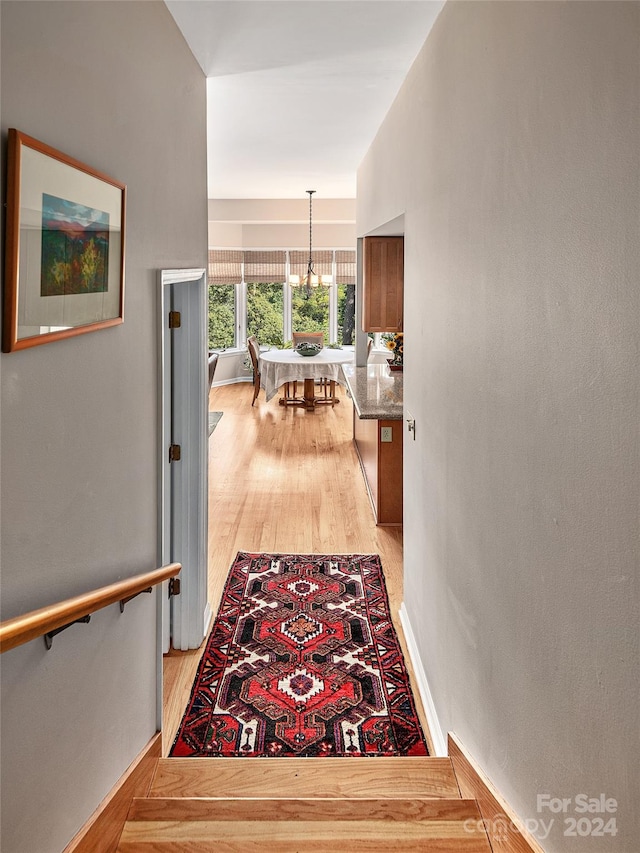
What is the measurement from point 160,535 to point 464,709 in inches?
46.6

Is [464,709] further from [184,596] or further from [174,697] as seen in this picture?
[184,596]

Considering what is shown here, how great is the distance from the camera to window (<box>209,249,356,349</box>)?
1111cm

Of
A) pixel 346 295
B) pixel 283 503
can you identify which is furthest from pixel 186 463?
pixel 346 295

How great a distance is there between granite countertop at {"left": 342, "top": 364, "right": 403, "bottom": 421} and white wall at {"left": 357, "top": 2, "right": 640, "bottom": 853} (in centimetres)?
221

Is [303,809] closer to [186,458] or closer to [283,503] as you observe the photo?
[186,458]

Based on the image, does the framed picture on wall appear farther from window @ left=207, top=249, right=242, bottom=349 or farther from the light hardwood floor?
window @ left=207, top=249, right=242, bottom=349

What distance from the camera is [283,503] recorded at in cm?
571

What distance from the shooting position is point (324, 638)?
3551 mm

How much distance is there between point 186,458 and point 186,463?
0.08 ft

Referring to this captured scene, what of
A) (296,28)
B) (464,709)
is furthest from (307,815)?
(296,28)

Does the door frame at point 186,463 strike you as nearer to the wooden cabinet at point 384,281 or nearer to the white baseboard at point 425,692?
the white baseboard at point 425,692

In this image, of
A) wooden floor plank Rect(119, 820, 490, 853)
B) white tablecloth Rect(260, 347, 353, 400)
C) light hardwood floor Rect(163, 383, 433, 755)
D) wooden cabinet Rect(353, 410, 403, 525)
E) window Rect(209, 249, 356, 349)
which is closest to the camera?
wooden floor plank Rect(119, 820, 490, 853)

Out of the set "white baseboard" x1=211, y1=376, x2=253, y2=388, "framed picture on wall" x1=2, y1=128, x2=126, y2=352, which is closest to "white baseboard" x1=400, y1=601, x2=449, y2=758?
"framed picture on wall" x1=2, y1=128, x2=126, y2=352

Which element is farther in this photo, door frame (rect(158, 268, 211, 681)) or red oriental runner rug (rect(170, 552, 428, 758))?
door frame (rect(158, 268, 211, 681))
